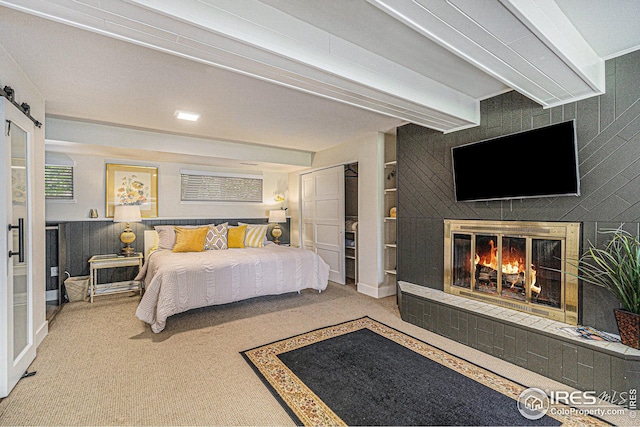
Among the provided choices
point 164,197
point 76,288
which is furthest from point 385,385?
point 164,197

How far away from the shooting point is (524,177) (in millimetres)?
2633

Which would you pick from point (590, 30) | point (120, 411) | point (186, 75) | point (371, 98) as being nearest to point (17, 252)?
point (120, 411)

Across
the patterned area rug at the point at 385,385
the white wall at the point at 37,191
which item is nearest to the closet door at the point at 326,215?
the patterned area rug at the point at 385,385

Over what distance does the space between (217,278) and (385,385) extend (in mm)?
2251

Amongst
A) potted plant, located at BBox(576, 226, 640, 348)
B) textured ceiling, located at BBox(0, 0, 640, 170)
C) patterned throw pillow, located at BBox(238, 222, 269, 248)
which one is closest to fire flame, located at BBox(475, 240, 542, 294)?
potted plant, located at BBox(576, 226, 640, 348)

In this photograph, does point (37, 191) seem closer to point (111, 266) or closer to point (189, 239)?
point (111, 266)

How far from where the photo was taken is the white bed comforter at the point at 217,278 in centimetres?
315

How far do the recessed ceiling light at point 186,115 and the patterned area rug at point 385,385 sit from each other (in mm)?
2590

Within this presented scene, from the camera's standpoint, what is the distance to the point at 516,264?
281cm

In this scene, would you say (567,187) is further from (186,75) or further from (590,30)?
(186,75)

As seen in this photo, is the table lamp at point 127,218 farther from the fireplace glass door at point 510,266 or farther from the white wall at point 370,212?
the fireplace glass door at point 510,266

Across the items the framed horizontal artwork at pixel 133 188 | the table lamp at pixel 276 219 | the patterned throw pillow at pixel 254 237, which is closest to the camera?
the framed horizontal artwork at pixel 133 188

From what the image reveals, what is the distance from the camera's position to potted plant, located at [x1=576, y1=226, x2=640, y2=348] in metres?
1.98

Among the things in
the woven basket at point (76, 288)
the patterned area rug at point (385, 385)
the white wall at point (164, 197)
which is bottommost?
the patterned area rug at point (385, 385)
